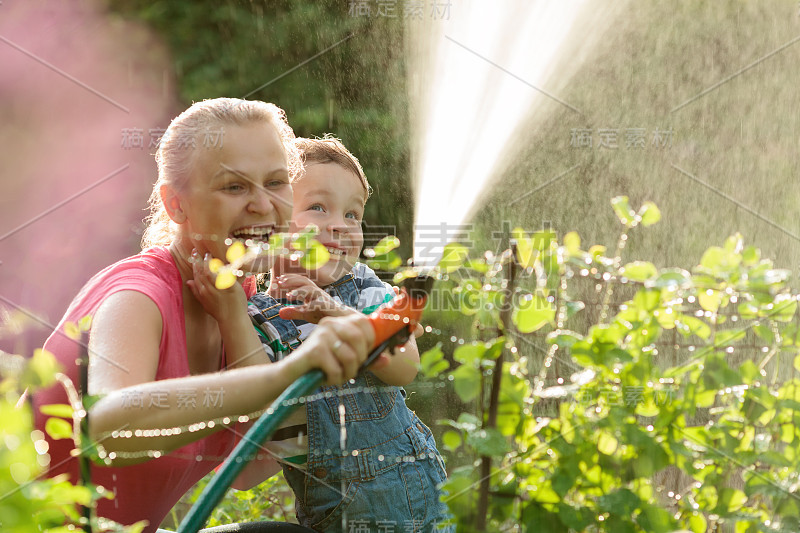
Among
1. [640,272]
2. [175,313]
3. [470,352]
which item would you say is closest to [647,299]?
[640,272]

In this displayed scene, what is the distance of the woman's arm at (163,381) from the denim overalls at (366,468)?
16.2 inches

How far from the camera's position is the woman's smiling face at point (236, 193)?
1.72 meters

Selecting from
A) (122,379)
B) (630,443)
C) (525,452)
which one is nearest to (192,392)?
(122,379)

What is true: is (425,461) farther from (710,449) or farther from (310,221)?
(710,449)

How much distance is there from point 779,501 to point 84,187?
4614mm

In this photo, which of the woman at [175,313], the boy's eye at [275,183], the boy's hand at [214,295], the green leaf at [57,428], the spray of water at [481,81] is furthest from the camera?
the spray of water at [481,81]

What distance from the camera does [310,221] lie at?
2.09 meters

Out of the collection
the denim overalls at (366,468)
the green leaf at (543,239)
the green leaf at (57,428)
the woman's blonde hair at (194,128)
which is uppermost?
the woman's blonde hair at (194,128)

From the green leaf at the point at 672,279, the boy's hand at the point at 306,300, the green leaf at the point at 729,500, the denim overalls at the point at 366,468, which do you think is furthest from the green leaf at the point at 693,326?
the denim overalls at the point at 366,468

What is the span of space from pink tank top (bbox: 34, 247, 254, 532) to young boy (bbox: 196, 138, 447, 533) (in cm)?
23

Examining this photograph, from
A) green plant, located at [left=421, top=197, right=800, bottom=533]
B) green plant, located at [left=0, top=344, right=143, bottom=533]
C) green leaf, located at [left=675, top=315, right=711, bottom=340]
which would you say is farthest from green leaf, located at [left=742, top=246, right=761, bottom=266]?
green plant, located at [left=0, top=344, right=143, bottom=533]

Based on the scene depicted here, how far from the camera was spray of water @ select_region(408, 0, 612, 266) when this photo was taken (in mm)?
2648

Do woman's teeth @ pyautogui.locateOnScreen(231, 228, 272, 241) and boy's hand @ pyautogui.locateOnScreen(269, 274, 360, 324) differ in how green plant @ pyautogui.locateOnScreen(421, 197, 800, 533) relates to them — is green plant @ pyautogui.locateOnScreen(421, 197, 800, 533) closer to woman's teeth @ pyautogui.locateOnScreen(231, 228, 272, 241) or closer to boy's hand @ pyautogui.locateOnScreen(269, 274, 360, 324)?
boy's hand @ pyautogui.locateOnScreen(269, 274, 360, 324)

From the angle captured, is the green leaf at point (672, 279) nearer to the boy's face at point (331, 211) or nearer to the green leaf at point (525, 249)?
the green leaf at point (525, 249)
